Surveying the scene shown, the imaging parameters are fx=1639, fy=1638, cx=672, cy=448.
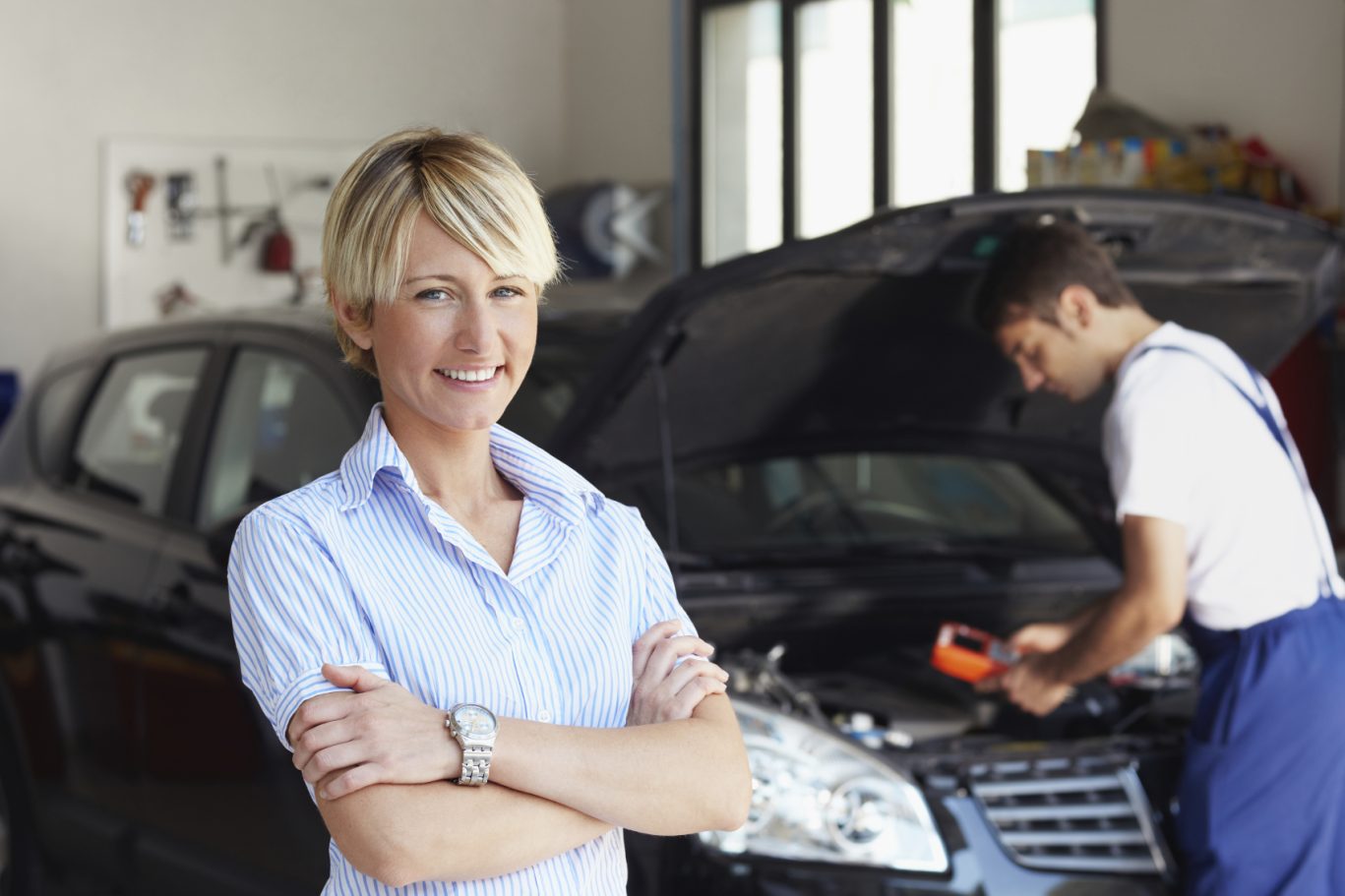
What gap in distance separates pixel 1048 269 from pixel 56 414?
7.26 feet

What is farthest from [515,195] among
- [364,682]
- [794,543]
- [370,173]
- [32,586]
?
[32,586]

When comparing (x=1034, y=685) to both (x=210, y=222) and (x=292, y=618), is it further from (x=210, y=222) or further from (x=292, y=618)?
(x=210, y=222)

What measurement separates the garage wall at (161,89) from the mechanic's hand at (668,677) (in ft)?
22.8

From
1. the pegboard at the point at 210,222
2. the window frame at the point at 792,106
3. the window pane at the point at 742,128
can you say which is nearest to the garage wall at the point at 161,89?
the pegboard at the point at 210,222

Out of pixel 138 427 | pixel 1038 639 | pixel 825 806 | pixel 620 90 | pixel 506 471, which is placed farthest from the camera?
pixel 620 90

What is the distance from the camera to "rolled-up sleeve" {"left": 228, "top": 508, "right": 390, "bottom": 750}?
125cm

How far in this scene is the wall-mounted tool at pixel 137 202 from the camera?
807cm

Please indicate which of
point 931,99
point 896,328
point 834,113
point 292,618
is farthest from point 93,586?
point 834,113

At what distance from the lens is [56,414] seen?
11.6 ft

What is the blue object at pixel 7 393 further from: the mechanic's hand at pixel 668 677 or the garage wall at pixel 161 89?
the mechanic's hand at pixel 668 677

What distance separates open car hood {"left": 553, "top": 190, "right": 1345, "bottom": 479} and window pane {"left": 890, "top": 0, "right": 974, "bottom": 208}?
12.7 ft

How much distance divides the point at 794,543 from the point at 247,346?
110cm

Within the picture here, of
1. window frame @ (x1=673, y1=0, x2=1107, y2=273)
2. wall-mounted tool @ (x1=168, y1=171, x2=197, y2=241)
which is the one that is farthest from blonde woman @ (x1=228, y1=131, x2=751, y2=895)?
wall-mounted tool @ (x1=168, y1=171, x2=197, y2=241)

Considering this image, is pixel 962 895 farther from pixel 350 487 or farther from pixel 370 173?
pixel 370 173
